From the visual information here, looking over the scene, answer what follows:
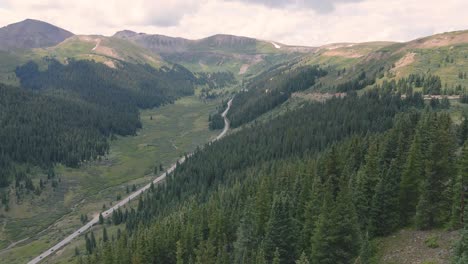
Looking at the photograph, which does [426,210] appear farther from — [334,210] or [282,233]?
[282,233]

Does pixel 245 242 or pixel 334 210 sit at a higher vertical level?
pixel 334 210

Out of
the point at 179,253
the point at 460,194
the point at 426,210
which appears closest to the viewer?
the point at 460,194

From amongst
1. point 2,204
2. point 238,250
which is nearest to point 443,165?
point 238,250

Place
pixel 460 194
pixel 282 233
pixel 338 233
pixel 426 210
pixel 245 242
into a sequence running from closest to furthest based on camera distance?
pixel 338 233 < pixel 460 194 < pixel 426 210 < pixel 282 233 < pixel 245 242

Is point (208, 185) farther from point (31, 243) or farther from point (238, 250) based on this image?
point (238, 250)

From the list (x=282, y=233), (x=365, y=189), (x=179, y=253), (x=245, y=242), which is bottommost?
(x=179, y=253)

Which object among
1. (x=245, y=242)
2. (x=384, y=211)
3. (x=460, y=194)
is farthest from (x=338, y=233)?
(x=245, y=242)

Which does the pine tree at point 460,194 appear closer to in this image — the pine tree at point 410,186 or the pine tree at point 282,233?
the pine tree at point 410,186

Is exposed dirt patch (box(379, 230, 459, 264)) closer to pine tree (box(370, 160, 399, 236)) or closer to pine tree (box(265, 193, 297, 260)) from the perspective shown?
pine tree (box(370, 160, 399, 236))
